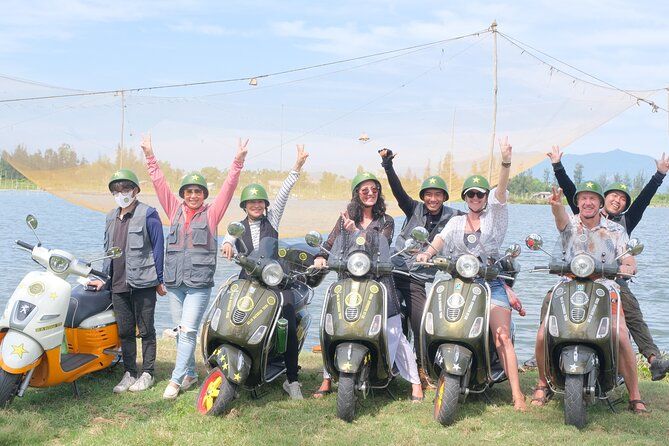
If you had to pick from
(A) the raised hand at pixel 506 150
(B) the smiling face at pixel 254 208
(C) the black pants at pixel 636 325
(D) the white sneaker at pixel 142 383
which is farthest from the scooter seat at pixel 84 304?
(C) the black pants at pixel 636 325

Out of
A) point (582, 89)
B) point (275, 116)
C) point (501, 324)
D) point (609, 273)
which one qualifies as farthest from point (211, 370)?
point (582, 89)

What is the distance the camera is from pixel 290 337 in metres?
5.24

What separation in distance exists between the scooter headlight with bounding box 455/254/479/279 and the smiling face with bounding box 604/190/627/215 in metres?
1.44

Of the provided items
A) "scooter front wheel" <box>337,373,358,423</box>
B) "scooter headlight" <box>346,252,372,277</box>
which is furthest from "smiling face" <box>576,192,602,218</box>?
"scooter front wheel" <box>337,373,358,423</box>

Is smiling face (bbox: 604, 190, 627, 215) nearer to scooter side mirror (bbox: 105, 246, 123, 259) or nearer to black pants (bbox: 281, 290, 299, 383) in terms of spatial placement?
black pants (bbox: 281, 290, 299, 383)

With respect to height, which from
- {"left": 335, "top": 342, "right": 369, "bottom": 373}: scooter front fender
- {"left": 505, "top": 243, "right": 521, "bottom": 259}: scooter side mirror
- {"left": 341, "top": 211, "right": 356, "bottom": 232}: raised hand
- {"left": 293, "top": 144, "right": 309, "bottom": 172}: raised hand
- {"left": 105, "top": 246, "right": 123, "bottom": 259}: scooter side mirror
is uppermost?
{"left": 293, "top": 144, "right": 309, "bottom": 172}: raised hand

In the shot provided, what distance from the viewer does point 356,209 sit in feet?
17.8

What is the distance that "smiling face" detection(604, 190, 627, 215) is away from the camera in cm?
562

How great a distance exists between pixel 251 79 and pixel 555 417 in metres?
6.92

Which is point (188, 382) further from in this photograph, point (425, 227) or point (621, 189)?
point (621, 189)

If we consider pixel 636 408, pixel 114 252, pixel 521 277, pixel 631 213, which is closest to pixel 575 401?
pixel 636 408

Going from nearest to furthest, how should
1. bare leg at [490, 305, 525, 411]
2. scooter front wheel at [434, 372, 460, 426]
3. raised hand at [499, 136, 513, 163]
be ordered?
scooter front wheel at [434, 372, 460, 426]
raised hand at [499, 136, 513, 163]
bare leg at [490, 305, 525, 411]

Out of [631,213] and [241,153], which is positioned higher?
[241,153]

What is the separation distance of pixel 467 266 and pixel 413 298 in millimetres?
905
